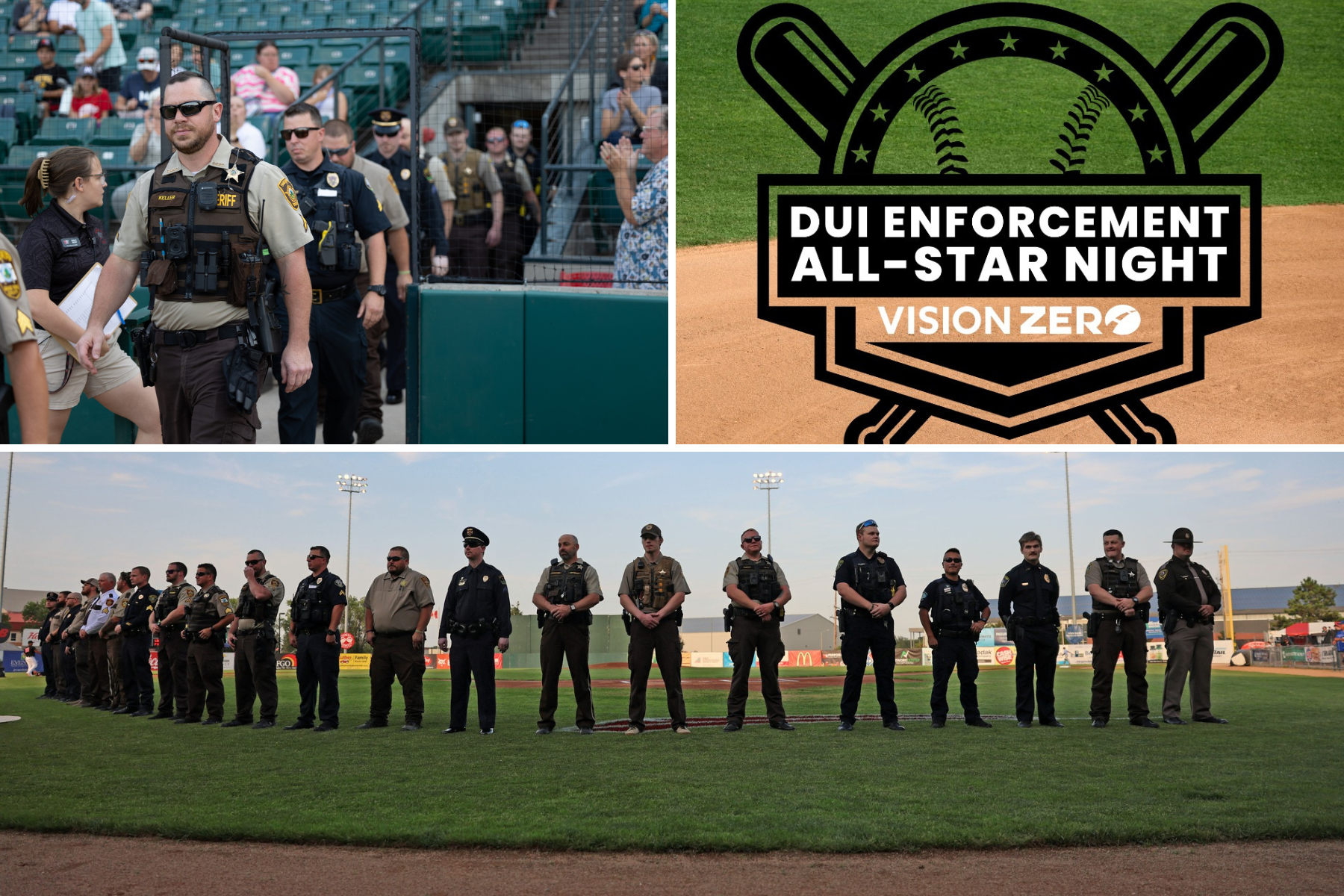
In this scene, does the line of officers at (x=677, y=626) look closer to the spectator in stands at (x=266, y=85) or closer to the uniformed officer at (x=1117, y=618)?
the uniformed officer at (x=1117, y=618)

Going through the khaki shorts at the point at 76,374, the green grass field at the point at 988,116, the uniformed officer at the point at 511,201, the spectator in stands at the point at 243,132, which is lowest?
the khaki shorts at the point at 76,374

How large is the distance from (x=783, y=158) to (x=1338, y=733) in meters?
21.5

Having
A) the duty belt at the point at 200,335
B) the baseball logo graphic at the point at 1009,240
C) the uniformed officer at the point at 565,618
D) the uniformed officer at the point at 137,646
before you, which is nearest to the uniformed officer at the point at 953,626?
the uniformed officer at the point at 565,618

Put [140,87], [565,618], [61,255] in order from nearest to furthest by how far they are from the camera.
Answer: [61,255] < [565,618] < [140,87]

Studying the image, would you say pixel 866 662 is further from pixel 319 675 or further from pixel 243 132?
pixel 243 132

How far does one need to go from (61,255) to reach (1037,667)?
617 cm

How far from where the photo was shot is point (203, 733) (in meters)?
7.47

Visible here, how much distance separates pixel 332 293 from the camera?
714 cm

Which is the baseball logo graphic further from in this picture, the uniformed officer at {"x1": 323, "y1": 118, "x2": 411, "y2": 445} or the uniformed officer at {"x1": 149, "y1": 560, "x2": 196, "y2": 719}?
the uniformed officer at {"x1": 149, "y1": 560, "x2": 196, "y2": 719}

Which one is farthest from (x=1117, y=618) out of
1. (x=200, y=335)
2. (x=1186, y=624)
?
(x=200, y=335)

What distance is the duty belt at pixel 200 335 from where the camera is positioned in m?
5.51

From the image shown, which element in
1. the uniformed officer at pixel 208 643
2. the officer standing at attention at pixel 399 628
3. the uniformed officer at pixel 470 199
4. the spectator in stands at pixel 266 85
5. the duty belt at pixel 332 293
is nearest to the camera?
the duty belt at pixel 332 293

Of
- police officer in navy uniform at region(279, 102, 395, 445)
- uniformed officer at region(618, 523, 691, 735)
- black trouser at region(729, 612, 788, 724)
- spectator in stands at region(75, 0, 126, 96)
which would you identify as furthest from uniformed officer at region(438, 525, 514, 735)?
spectator in stands at region(75, 0, 126, 96)

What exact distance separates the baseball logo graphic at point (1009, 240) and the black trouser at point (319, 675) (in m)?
4.07
